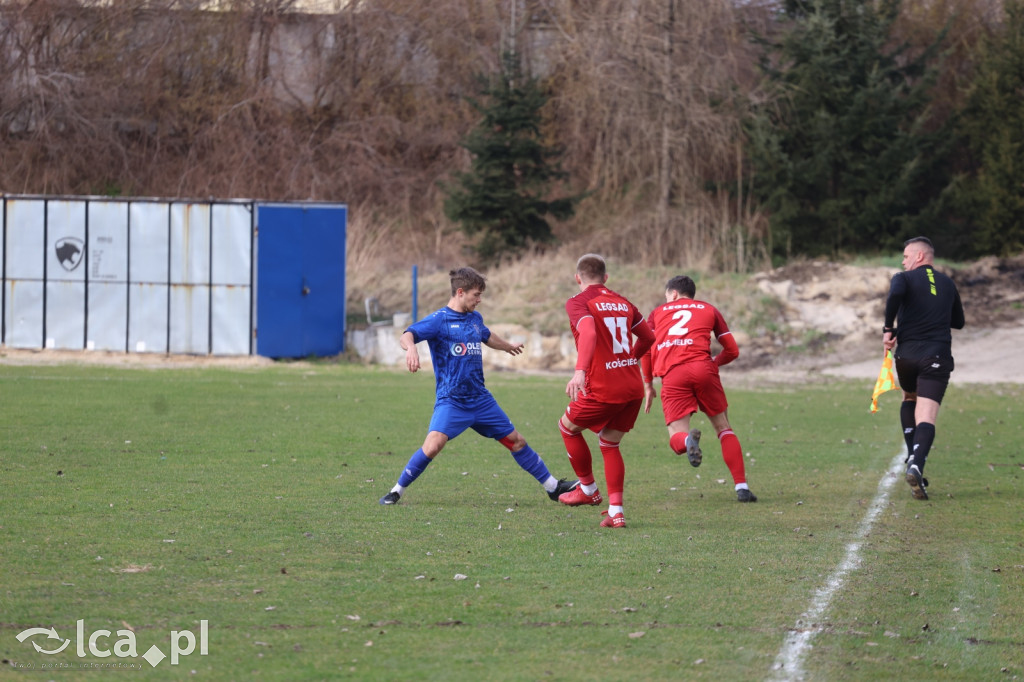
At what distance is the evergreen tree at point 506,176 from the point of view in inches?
1137

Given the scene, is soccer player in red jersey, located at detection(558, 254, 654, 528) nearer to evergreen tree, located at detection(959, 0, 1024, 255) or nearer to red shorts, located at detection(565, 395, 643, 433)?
red shorts, located at detection(565, 395, 643, 433)

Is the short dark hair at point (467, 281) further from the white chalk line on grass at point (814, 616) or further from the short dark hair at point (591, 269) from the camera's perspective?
the white chalk line on grass at point (814, 616)

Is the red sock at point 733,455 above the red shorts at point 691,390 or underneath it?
underneath

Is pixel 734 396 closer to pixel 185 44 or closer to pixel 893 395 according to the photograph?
pixel 893 395

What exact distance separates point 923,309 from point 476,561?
16.0 feet

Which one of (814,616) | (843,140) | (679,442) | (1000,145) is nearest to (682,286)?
(679,442)

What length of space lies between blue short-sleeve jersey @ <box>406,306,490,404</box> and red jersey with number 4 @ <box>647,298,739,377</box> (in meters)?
1.54

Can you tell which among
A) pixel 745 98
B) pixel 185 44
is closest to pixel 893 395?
pixel 745 98

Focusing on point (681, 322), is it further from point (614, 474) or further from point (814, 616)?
point (814, 616)

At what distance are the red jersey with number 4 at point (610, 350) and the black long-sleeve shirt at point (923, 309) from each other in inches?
106

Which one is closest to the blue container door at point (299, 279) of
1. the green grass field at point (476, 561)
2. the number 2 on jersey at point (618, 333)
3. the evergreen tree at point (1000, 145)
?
the green grass field at point (476, 561)

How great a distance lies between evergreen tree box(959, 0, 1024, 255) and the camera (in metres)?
30.4

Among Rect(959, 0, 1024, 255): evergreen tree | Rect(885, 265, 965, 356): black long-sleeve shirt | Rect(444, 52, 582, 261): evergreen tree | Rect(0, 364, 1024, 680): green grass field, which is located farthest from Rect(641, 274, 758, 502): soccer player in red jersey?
Rect(959, 0, 1024, 255): evergreen tree

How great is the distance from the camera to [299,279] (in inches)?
893
